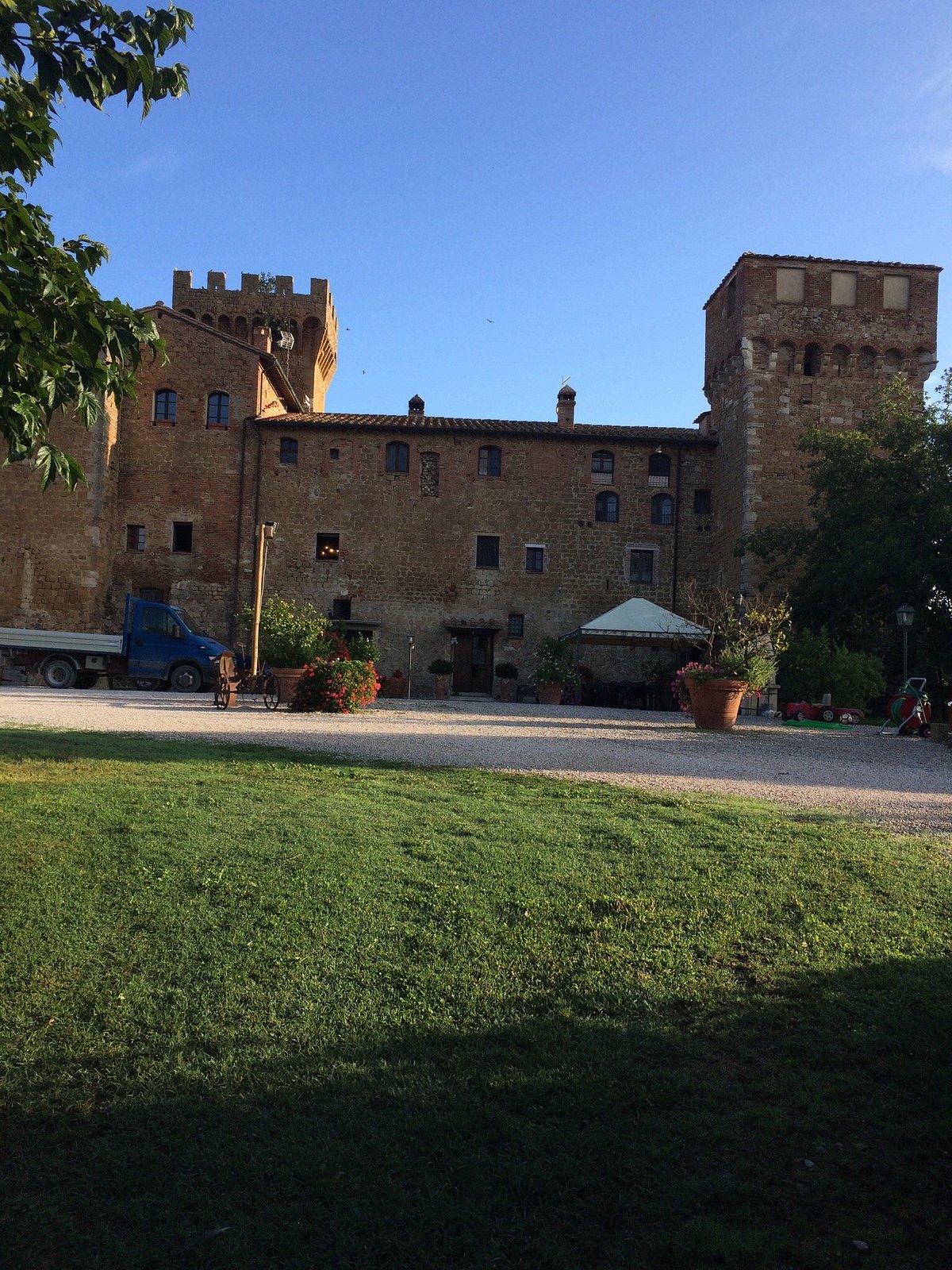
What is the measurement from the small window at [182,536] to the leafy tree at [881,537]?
17438mm

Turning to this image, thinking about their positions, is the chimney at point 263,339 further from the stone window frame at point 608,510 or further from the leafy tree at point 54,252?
the leafy tree at point 54,252

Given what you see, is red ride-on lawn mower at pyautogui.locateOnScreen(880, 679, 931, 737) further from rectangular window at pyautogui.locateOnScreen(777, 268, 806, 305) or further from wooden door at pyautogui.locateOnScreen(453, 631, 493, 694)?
rectangular window at pyautogui.locateOnScreen(777, 268, 806, 305)

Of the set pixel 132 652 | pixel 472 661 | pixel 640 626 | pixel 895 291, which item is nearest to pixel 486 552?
pixel 472 661

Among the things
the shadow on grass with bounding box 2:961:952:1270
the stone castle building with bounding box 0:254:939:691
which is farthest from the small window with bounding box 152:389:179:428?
the shadow on grass with bounding box 2:961:952:1270

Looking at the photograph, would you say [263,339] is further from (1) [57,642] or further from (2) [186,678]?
(2) [186,678]

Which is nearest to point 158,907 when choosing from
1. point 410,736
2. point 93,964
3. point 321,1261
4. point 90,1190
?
point 93,964

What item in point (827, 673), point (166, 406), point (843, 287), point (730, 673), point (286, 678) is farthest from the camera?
point (166, 406)

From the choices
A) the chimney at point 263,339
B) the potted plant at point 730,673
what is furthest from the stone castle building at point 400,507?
the potted plant at point 730,673

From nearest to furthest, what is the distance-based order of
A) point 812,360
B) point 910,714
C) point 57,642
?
1. point 910,714
2. point 57,642
3. point 812,360

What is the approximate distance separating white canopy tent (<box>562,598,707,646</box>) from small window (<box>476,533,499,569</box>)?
5854 mm

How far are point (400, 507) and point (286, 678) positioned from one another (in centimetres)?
1485

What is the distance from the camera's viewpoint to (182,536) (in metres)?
29.8

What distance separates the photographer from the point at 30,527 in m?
28.7

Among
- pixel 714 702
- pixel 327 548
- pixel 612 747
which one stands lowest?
pixel 612 747
